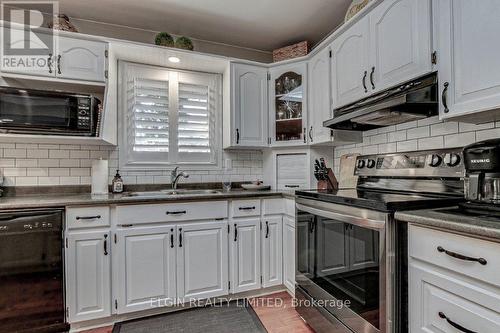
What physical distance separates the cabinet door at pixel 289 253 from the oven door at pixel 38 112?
182 centimetres

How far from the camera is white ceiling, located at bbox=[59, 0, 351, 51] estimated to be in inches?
88.4

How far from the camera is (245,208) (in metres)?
2.26

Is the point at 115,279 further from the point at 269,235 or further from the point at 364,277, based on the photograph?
the point at 364,277

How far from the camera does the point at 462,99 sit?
1269 millimetres

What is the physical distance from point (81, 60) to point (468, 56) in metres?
2.56

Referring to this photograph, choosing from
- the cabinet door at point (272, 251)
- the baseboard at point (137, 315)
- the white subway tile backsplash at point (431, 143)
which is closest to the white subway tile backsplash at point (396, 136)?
the white subway tile backsplash at point (431, 143)

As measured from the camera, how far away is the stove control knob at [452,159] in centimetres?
150

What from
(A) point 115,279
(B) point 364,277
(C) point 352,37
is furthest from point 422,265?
(A) point 115,279

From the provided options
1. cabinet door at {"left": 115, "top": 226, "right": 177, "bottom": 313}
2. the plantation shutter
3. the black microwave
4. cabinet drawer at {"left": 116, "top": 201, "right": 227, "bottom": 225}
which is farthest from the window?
cabinet door at {"left": 115, "top": 226, "right": 177, "bottom": 313}

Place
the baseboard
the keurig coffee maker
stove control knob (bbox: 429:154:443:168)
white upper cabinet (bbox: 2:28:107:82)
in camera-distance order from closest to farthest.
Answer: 1. the keurig coffee maker
2. stove control knob (bbox: 429:154:443:168)
3. the baseboard
4. white upper cabinet (bbox: 2:28:107:82)

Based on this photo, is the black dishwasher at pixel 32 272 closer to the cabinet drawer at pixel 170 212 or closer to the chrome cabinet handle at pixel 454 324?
the cabinet drawer at pixel 170 212

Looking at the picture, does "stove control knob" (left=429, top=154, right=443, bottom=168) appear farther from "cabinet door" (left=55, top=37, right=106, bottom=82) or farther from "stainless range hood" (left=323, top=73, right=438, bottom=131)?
"cabinet door" (left=55, top=37, right=106, bottom=82)

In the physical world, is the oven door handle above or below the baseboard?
above

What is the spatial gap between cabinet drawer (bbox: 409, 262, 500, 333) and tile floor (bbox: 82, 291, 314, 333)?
93cm
